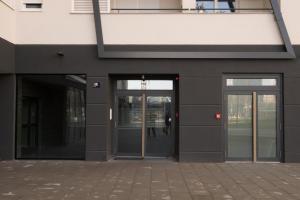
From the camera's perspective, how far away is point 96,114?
13.8 m

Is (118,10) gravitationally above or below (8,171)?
above

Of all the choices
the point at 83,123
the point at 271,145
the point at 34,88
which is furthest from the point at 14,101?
the point at 271,145

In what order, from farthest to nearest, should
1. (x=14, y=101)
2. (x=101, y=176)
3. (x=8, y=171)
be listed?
(x=14, y=101), (x=8, y=171), (x=101, y=176)

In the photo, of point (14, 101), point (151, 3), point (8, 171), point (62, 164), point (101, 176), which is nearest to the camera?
point (101, 176)

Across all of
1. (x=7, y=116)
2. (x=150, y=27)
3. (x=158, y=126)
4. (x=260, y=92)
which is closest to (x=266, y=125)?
(x=260, y=92)

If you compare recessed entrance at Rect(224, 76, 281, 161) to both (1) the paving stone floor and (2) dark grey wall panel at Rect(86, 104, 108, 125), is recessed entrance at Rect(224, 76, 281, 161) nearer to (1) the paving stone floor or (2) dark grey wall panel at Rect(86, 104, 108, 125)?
(1) the paving stone floor

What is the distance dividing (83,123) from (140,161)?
2.09 metres

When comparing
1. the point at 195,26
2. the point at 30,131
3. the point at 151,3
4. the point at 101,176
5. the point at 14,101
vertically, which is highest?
the point at 151,3

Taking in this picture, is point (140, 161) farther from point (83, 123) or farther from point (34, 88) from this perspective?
point (34, 88)

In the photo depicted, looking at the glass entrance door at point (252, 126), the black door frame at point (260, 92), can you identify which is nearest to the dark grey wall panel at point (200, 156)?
the black door frame at point (260, 92)

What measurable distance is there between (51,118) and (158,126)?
3.37m

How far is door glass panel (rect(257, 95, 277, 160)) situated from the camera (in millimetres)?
13750

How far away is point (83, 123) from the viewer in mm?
13961

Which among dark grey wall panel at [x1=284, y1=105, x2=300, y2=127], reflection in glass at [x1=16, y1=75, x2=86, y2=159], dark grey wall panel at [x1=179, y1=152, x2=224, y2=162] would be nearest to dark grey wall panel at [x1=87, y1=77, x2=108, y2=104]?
reflection in glass at [x1=16, y1=75, x2=86, y2=159]
